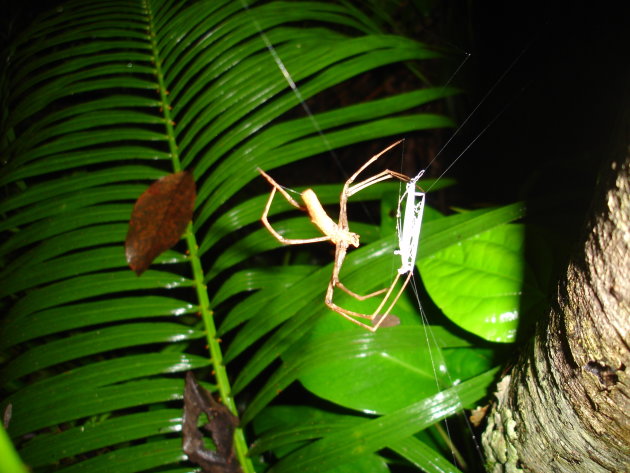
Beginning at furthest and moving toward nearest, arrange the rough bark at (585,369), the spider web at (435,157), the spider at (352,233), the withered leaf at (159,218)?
the withered leaf at (159,218) → the spider web at (435,157) → the spider at (352,233) → the rough bark at (585,369)

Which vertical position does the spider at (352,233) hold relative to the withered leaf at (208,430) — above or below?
above

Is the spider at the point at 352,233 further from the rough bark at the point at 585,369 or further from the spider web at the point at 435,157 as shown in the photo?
the rough bark at the point at 585,369

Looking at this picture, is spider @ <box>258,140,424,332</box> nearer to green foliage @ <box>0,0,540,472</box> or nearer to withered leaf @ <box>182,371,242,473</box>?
green foliage @ <box>0,0,540,472</box>

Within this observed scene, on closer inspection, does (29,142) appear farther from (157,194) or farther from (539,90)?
(539,90)

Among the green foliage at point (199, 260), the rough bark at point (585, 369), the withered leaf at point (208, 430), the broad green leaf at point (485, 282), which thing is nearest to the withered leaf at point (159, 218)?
the green foliage at point (199, 260)

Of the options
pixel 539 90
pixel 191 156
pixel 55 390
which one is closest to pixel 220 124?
pixel 191 156
